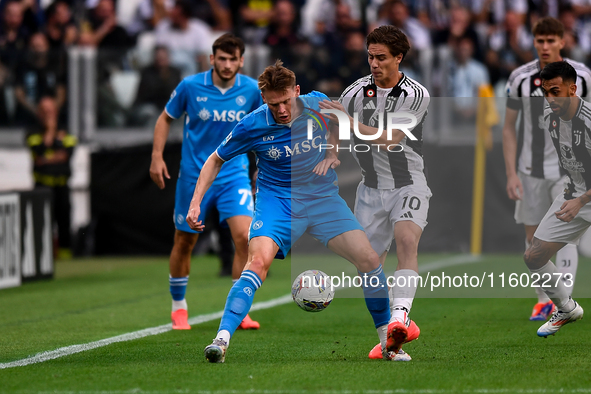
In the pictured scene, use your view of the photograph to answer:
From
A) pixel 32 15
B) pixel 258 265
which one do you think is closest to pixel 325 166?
pixel 258 265

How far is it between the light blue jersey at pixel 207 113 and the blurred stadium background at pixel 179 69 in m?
5.93

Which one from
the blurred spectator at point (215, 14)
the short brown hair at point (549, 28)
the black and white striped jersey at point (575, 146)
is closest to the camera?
the black and white striped jersey at point (575, 146)

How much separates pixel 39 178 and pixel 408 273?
403 inches

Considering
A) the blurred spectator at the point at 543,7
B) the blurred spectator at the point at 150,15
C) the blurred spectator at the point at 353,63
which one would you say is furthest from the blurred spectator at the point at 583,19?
the blurred spectator at the point at 150,15

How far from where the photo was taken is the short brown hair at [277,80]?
18.4 feet

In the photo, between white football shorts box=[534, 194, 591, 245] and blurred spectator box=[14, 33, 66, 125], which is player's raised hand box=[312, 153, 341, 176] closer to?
white football shorts box=[534, 194, 591, 245]

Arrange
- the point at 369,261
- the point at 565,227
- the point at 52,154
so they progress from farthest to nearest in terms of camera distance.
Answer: the point at 52,154 → the point at 565,227 → the point at 369,261

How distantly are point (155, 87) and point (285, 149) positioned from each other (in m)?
9.24

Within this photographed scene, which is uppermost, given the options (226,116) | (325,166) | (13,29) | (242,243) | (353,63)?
(13,29)

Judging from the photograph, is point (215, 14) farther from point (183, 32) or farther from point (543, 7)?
point (543, 7)

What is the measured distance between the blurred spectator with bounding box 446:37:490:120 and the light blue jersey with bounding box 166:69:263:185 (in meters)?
7.23

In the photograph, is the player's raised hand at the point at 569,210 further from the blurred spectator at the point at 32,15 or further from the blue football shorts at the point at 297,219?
the blurred spectator at the point at 32,15

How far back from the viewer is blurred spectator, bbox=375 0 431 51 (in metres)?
15.2

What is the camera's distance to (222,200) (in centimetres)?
766
